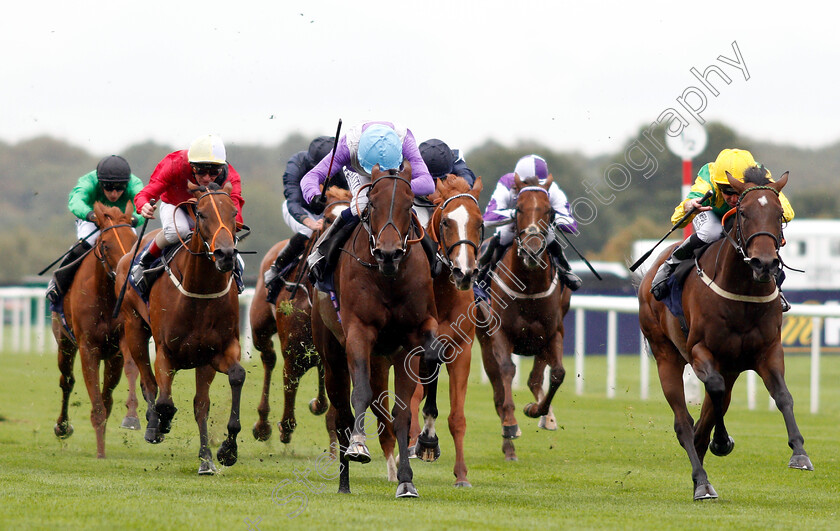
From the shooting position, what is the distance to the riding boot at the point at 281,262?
8.65m

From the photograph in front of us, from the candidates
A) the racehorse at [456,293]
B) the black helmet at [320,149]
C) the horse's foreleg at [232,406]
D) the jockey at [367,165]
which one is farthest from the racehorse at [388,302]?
the black helmet at [320,149]

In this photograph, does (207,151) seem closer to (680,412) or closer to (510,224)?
(510,224)

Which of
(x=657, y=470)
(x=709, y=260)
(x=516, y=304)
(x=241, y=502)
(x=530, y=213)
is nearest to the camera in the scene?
(x=241, y=502)

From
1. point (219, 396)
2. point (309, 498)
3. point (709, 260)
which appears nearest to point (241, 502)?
point (309, 498)

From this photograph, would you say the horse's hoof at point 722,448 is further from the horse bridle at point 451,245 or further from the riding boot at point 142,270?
the riding boot at point 142,270

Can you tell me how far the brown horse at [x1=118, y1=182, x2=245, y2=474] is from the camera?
7195 mm

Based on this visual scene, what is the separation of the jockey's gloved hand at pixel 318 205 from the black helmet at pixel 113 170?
1.63 metres

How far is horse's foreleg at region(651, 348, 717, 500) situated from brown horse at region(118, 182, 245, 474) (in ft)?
8.26

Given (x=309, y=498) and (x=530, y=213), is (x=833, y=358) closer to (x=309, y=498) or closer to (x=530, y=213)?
(x=530, y=213)

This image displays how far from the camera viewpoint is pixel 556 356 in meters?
9.03

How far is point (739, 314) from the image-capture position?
6289 mm

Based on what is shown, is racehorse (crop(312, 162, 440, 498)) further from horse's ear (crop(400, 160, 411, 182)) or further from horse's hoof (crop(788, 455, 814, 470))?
horse's hoof (crop(788, 455, 814, 470))

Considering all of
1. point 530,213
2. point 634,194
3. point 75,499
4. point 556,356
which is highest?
point 634,194

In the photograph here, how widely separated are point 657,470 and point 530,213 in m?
1.98
